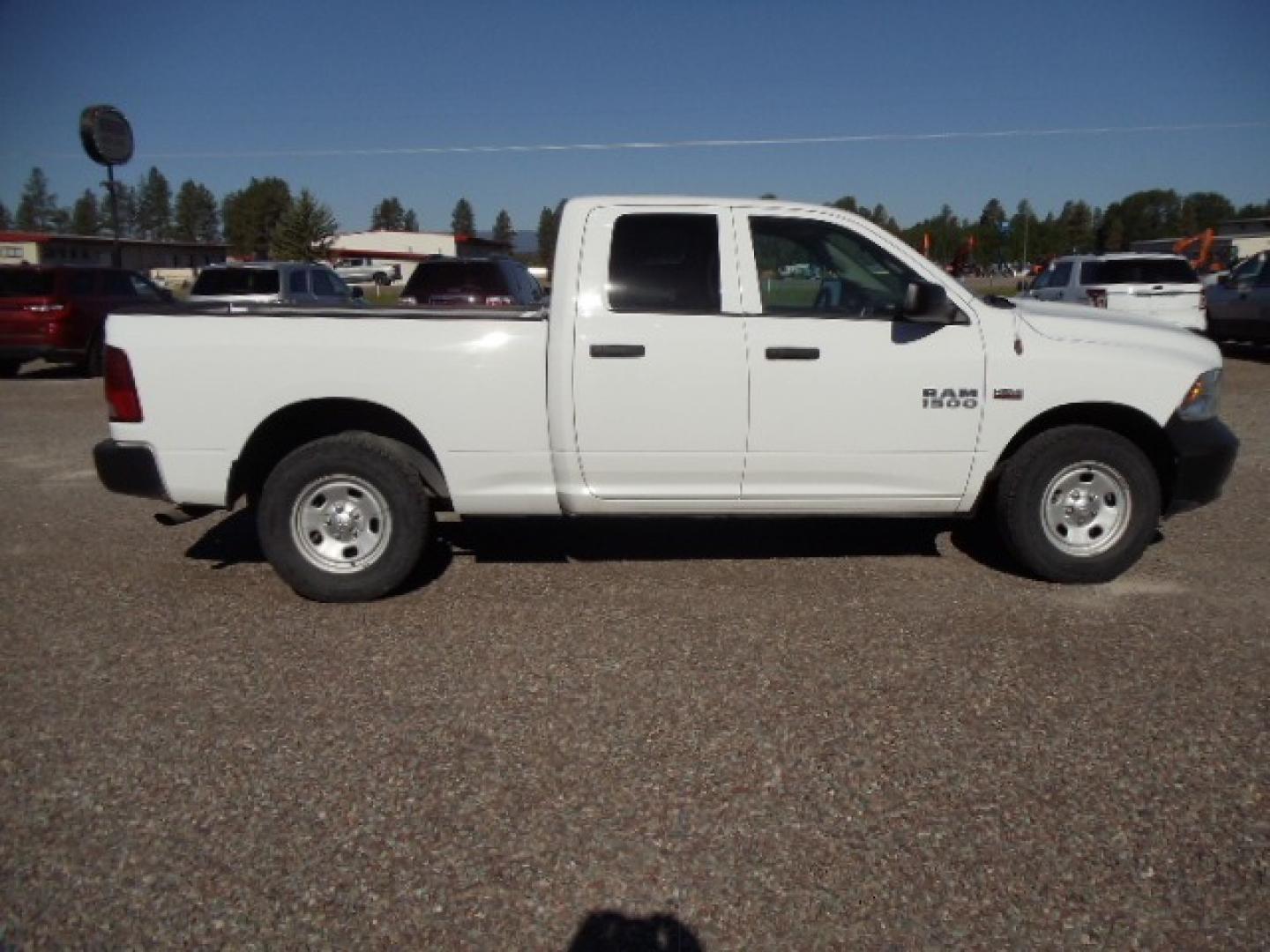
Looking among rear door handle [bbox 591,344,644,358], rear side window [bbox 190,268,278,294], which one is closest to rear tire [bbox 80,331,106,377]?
rear side window [bbox 190,268,278,294]

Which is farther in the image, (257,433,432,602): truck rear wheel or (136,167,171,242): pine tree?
(136,167,171,242): pine tree

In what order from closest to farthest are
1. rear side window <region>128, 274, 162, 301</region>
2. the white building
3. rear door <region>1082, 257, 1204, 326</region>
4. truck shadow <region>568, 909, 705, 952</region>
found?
truck shadow <region>568, 909, 705, 952</region> < rear door <region>1082, 257, 1204, 326</region> < rear side window <region>128, 274, 162, 301</region> < the white building

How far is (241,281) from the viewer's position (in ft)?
49.5

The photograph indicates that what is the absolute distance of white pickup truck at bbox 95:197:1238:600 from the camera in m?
4.70

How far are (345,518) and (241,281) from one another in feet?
38.1

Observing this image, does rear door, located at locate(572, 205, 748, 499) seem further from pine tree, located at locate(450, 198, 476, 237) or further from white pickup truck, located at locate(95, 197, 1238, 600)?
pine tree, located at locate(450, 198, 476, 237)

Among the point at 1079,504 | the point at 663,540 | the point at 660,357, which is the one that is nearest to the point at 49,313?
the point at 663,540

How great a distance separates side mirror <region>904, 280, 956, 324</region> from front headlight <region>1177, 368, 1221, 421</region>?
1.36 metres

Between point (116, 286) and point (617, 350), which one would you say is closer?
point (617, 350)

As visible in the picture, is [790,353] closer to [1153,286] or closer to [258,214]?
[1153,286]

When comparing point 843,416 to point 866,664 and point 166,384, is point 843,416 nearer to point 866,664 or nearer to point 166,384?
point 866,664

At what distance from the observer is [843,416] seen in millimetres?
4809

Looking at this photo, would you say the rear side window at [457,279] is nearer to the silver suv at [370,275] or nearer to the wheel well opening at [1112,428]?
the wheel well opening at [1112,428]

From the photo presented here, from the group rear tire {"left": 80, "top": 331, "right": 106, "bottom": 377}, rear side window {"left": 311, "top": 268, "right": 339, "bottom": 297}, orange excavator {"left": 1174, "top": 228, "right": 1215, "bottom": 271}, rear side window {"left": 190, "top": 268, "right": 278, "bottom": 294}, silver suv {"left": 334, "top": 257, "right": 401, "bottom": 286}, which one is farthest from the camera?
silver suv {"left": 334, "top": 257, "right": 401, "bottom": 286}
